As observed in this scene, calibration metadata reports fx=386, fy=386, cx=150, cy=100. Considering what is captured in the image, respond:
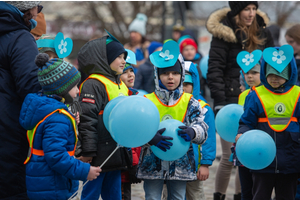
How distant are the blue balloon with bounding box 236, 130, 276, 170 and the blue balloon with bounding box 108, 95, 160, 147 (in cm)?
99

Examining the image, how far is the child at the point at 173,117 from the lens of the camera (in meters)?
3.57

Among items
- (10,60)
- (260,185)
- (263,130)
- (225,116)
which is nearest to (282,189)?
(260,185)

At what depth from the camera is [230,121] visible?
13.8 ft

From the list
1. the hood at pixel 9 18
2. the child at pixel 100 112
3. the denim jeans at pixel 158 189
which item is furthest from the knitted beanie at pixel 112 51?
the denim jeans at pixel 158 189

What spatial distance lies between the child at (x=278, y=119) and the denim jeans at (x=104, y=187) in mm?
1301

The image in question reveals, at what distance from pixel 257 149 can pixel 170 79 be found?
1.03m

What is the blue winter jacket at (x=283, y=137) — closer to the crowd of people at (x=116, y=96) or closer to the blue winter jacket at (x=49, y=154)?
the crowd of people at (x=116, y=96)

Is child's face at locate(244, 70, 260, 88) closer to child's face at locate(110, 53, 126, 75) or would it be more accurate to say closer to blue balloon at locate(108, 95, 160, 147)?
child's face at locate(110, 53, 126, 75)

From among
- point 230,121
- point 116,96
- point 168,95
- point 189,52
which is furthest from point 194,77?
point 189,52

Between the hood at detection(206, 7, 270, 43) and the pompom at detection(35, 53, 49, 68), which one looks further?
the hood at detection(206, 7, 270, 43)

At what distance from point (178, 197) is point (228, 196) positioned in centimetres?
191

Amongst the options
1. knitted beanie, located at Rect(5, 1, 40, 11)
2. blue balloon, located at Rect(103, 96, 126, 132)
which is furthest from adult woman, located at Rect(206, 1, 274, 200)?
knitted beanie, located at Rect(5, 1, 40, 11)

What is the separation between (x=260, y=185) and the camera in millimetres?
3734

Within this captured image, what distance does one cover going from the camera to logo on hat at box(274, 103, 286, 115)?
3.68 m
